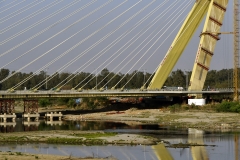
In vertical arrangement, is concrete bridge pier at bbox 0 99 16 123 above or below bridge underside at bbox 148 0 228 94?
below

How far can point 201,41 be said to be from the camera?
7394cm

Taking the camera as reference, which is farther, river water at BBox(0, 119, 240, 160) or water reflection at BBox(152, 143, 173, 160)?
river water at BBox(0, 119, 240, 160)

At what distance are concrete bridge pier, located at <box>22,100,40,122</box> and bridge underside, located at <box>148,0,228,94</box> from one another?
13.7m

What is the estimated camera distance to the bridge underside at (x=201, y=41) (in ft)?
238

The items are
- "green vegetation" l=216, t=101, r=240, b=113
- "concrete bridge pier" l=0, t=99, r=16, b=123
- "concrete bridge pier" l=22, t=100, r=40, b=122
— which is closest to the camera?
"green vegetation" l=216, t=101, r=240, b=113

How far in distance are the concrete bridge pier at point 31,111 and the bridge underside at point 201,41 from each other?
13744 millimetres

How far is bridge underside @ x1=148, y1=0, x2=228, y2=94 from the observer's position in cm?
7262

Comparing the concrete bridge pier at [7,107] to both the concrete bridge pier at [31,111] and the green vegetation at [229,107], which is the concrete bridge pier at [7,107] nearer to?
the concrete bridge pier at [31,111]

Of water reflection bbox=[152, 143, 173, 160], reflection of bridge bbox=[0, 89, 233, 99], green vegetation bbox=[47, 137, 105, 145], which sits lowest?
water reflection bbox=[152, 143, 173, 160]

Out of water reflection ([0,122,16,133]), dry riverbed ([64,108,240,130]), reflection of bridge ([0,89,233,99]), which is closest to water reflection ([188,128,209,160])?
dry riverbed ([64,108,240,130])

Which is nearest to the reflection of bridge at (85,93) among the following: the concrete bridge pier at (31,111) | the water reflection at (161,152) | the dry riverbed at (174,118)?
the concrete bridge pier at (31,111)

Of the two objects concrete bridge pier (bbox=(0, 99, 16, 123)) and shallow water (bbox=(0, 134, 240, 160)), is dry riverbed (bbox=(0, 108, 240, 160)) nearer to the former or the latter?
shallow water (bbox=(0, 134, 240, 160))

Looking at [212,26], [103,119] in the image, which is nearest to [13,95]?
[103,119]

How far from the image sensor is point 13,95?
67.2m
